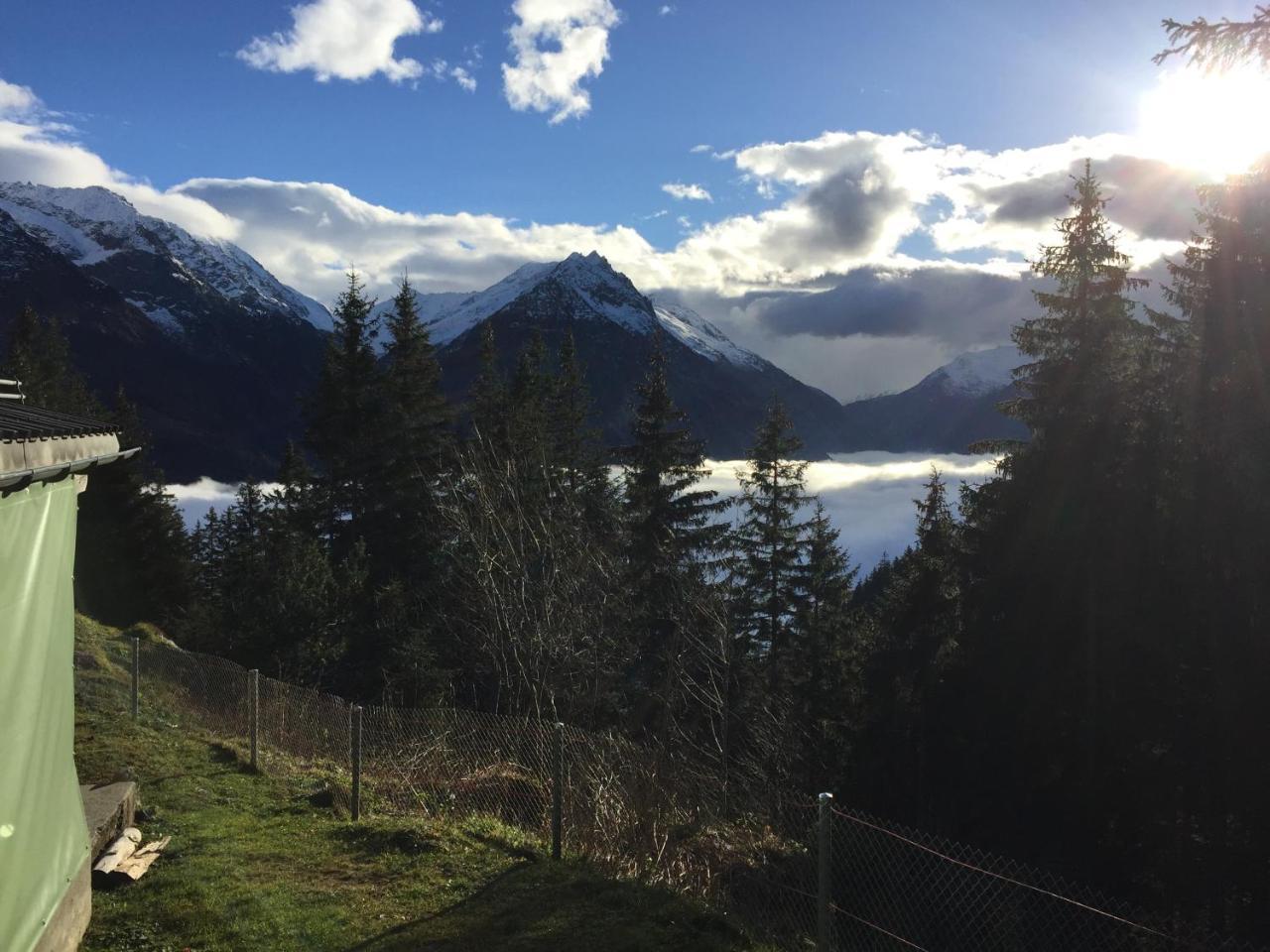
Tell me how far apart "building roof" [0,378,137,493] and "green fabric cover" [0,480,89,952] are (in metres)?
0.23

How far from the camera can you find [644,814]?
29.0 ft

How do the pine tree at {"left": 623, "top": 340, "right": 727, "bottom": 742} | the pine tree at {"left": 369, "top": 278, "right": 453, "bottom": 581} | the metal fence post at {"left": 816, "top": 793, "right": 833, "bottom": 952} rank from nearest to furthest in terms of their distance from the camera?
the metal fence post at {"left": 816, "top": 793, "right": 833, "bottom": 952} < the pine tree at {"left": 623, "top": 340, "right": 727, "bottom": 742} < the pine tree at {"left": 369, "top": 278, "right": 453, "bottom": 581}

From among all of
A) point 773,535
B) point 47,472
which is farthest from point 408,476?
point 47,472

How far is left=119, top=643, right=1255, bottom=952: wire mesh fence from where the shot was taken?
784 centimetres

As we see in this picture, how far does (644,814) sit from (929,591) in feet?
60.2

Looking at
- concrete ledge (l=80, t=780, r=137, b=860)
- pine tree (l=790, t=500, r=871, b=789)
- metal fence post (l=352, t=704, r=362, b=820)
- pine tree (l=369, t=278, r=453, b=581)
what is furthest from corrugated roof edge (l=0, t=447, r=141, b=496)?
pine tree (l=790, t=500, r=871, b=789)

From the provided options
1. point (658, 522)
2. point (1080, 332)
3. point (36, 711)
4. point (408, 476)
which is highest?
point (1080, 332)

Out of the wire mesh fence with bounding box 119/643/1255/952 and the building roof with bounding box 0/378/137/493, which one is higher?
the building roof with bounding box 0/378/137/493

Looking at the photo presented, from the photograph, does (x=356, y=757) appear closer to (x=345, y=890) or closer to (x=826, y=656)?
(x=345, y=890)

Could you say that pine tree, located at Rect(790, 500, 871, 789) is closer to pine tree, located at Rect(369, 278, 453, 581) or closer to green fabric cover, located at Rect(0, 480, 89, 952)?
pine tree, located at Rect(369, 278, 453, 581)

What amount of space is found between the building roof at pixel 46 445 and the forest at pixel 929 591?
3.41 meters

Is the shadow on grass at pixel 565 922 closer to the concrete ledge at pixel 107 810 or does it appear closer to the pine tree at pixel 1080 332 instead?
the concrete ledge at pixel 107 810

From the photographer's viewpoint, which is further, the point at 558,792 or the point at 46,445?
the point at 558,792

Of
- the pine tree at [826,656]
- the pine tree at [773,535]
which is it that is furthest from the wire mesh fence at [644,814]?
the pine tree at [773,535]
